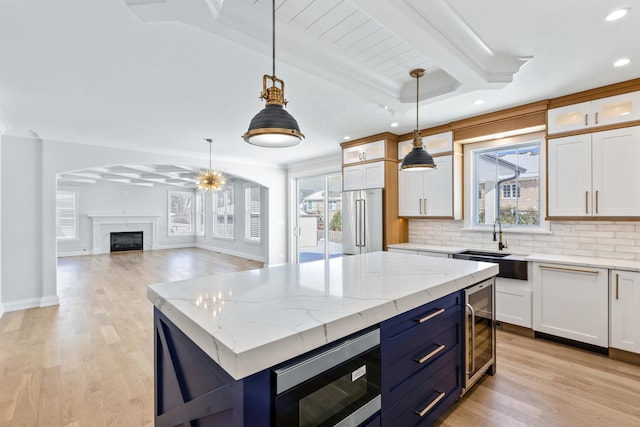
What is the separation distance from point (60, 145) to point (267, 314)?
531 cm

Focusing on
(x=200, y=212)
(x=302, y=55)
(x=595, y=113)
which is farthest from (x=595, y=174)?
(x=200, y=212)

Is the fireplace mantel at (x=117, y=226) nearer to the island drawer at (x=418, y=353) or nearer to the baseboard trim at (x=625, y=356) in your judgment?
the island drawer at (x=418, y=353)

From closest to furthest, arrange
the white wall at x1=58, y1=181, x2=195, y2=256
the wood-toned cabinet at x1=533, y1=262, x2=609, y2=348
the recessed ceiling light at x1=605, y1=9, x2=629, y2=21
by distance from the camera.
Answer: the recessed ceiling light at x1=605, y1=9, x2=629, y2=21 → the wood-toned cabinet at x1=533, y1=262, x2=609, y2=348 → the white wall at x1=58, y1=181, x2=195, y2=256

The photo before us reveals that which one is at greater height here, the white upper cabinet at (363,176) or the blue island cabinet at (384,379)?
the white upper cabinet at (363,176)

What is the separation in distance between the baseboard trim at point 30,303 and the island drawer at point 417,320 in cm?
540

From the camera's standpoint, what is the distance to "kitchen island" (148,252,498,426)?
100 cm

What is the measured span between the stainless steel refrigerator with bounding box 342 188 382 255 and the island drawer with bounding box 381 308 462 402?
261cm

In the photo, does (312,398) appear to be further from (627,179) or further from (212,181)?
(212,181)

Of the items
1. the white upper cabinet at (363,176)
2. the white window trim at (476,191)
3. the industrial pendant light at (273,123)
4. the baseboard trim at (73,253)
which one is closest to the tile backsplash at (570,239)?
the white window trim at (476,191)

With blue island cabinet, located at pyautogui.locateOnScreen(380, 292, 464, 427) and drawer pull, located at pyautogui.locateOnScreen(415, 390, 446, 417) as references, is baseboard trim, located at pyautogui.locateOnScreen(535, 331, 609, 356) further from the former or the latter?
drawer pull, located at pyautogui.locateOnScreen(415, 390, 446, 417)

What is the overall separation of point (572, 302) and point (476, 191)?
178 cm

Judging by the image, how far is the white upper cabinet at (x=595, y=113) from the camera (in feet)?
9.46

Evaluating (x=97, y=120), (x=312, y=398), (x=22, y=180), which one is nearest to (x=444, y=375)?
(x=312, y=398)

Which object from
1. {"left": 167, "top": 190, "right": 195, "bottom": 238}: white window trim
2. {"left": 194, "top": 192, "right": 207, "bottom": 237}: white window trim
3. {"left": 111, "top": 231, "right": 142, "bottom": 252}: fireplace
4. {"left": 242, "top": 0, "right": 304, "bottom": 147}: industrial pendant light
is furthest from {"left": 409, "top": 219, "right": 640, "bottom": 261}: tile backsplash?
{"left": 111, "top": 231, "right": 142, "bottom": 252}: fireplace
